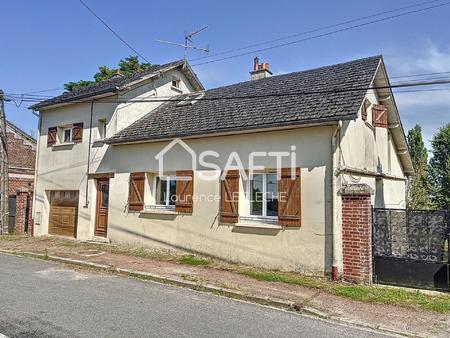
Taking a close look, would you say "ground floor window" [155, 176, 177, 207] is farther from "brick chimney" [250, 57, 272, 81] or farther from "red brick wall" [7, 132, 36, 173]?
"red brick wall" [7, 132, 36, 173]

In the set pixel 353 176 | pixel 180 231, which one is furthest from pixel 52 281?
pixel 353 176

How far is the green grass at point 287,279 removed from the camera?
807cm

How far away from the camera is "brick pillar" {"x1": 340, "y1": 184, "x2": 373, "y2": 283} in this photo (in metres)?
8.18

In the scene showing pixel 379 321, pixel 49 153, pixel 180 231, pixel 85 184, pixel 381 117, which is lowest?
pixel 379 321

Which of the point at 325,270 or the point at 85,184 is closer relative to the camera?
the point at 325,270

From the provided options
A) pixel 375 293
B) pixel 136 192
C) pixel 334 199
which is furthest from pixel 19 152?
pixel 375 293

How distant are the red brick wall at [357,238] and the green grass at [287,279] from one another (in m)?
0.70

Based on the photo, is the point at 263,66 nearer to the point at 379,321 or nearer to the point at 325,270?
the point at 325,270

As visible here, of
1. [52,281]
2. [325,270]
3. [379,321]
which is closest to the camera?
[379,321]

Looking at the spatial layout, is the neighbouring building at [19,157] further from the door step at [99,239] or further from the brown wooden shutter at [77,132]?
the door step at [99,239]

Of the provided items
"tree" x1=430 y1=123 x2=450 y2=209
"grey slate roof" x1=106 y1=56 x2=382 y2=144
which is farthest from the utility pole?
"tree" x1=430 y1=123 x2=450 y2=209

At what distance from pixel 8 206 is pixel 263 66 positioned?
12912 millimetres

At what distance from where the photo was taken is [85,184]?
14.1m

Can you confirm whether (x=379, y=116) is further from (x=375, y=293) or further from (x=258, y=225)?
(x=375, y=293)
